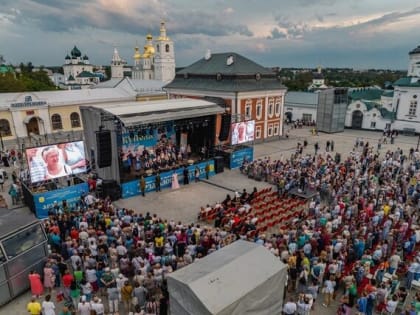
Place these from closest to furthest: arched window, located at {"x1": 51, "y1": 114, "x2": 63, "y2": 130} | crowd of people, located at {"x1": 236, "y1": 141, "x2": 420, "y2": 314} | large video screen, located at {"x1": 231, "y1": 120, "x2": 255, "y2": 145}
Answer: crowd of people, located at {"x1": 236, "y1": 141, "x2": 420, "y2": 314}, large video screen, located at {"x1": 231, "y1": 120, "x2": 255, "y2": 145}, arched window, located at {"x1": 51, "y1": 114, "x2": 63, "y2": 130}

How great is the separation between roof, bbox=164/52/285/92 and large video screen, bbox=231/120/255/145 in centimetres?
670

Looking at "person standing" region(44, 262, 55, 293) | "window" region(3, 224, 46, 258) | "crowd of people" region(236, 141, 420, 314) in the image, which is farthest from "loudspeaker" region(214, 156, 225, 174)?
"person standing" region(44, 262, 55, 293)

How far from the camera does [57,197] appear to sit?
15633mm

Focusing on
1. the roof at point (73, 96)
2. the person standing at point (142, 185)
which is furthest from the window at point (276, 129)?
the person standing at point (142, 185)

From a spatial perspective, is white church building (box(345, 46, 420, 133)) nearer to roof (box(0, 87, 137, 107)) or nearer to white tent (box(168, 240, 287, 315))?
roof (box(0, 87, 137, 107))

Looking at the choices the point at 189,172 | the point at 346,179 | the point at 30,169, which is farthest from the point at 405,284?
the point at 30,169

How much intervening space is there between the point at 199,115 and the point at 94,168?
7859 mm

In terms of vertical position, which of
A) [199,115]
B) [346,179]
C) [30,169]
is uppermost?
[199,115]

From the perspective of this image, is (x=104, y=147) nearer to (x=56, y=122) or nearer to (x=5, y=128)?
(x=5, y=128)

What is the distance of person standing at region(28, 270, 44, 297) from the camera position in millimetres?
8930

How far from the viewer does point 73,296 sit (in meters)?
8.54

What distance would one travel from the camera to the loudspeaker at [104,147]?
1591 cm

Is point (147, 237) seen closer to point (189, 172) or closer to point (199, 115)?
point (189, 172)

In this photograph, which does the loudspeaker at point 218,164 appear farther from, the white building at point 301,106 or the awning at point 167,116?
the white building at point 301,106
